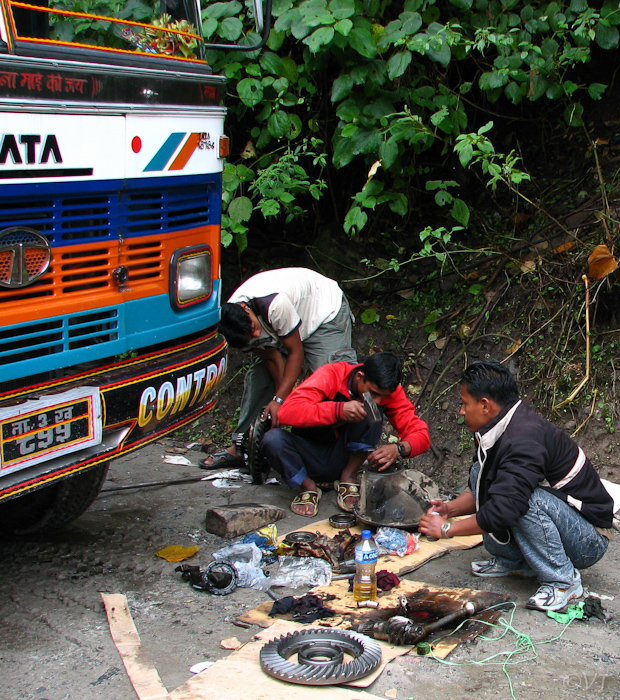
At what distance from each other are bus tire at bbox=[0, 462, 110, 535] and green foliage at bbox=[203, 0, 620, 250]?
2485 millimetres

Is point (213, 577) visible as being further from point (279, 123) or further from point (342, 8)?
point (342, 8)

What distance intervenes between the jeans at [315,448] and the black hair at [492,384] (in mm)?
1226

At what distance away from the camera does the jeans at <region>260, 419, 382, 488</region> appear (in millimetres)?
4586

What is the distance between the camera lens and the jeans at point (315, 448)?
459cm

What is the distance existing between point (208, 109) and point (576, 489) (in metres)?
2.29

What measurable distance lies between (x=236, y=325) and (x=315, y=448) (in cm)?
85

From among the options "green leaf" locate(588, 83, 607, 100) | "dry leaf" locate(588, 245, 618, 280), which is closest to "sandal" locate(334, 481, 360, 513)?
"dry leaf" locate(588, 245, 618, 280)

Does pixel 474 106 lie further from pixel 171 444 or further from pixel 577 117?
pixel 171 444

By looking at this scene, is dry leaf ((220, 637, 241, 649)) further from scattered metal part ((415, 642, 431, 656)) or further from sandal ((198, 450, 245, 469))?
sandal ((198, 450, 245, 469))

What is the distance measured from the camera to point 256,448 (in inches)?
190

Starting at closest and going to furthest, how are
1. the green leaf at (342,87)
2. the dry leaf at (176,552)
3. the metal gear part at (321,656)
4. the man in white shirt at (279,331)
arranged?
the metal gear part at (321,656), the dry leaf at (176,552), the man in white shirt at (279,331), the green leaf at (342,87)

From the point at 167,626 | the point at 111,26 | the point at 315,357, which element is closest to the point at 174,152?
the point at 111,26

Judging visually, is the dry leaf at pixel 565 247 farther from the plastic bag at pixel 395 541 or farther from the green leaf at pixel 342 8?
the plastic bag at pixel 395 541

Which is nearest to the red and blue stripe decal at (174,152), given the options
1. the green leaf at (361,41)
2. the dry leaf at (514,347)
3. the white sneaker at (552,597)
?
the green leaf at (361,41)
